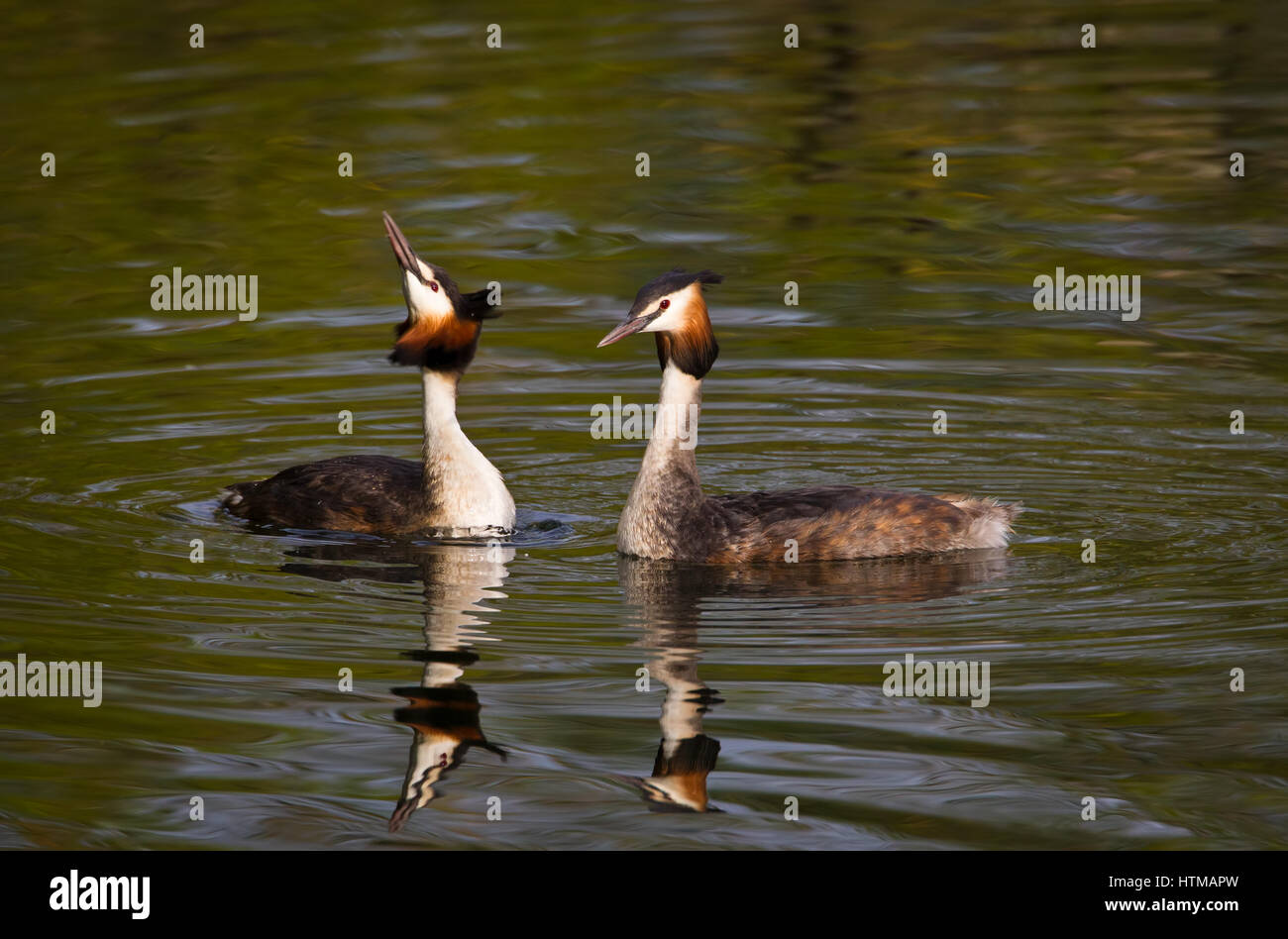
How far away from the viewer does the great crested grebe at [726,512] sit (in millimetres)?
9656

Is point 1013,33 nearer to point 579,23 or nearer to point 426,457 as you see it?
point 579,23

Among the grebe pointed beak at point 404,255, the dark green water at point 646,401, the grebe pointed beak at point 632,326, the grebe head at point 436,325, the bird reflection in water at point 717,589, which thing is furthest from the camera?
the grebe head at point 436,325

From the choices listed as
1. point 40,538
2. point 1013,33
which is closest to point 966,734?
point 40,538

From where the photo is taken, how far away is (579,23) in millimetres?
24484

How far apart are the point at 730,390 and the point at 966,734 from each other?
587 centimetres

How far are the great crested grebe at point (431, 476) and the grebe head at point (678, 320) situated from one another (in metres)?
1.27

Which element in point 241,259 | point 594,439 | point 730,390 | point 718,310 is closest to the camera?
point 594,439
